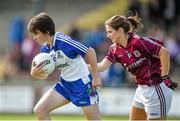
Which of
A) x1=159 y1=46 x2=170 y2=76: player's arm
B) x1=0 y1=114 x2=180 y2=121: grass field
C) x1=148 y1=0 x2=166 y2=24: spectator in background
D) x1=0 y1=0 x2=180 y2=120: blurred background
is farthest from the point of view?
x1=148 y1=0 x2=166 y2=24: spectator in background

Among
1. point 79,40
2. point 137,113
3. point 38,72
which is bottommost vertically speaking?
point 137,113

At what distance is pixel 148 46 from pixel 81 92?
39.8 inches

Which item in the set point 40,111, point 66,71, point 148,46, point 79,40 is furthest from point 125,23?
point 79,40

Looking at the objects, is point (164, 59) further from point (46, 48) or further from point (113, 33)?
point (46, 48)

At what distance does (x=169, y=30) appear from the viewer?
2120 cm

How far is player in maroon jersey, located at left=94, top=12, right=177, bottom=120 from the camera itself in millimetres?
9680

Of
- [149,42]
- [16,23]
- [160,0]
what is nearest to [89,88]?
[149,42]

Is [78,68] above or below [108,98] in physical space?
above

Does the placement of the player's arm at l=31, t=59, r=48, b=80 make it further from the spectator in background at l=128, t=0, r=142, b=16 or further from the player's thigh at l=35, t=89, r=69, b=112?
the spectator in background at l=128, t=0, r=142, b=16

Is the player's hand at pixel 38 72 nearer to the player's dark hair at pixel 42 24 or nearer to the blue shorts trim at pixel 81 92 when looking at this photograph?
the blue shorts trim at pixel 81 92

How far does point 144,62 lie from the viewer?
976 centimetres

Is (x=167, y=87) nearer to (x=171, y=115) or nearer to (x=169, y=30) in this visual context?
(x=171, y=115)

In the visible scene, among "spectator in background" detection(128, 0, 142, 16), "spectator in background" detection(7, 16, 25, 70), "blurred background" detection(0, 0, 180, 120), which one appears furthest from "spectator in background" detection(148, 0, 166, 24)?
"spectator in background" detection(7, 16, 25, 70)

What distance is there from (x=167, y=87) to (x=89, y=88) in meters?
0.98
